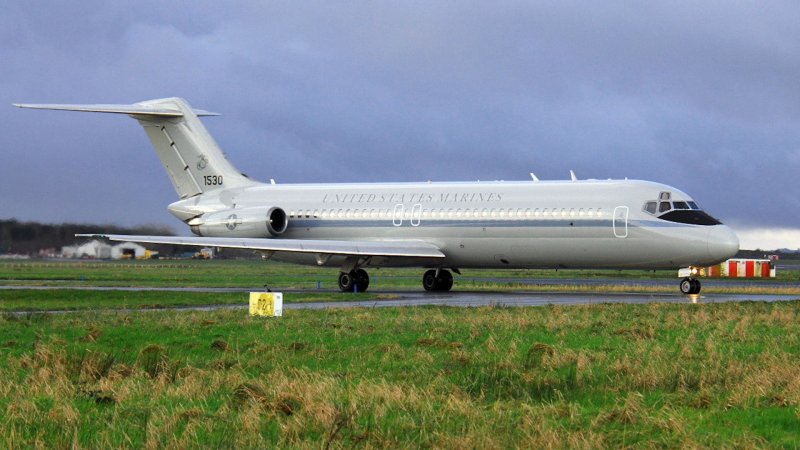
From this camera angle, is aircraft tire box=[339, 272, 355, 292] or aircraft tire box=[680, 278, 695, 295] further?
aircraft tire box=[339, 272, 355, 292]

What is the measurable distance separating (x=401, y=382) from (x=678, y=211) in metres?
25.1

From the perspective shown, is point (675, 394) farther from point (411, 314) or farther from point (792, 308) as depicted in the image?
point (792, 308)

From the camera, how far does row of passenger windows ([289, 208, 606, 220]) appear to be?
37.6 metres

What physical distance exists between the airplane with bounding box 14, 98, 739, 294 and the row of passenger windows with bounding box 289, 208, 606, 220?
0.04 m

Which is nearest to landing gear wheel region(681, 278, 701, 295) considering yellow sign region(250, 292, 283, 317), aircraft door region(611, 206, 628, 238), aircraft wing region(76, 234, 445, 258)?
aircraft door region(611, 206, 628, 238)

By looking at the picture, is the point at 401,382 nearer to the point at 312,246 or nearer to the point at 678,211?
the point at 678,211

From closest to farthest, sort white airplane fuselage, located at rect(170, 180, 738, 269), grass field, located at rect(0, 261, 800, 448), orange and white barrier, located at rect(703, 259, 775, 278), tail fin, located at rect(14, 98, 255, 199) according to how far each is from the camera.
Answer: grass field, located at rect(0, 261, 800, 448) → white airplane fuselage, located at rect(170, 180, 738, 269) → tail fin, located at rect(14, 98, 255, 199) → orange and white barrier, located at rect(703, 259, 775, 278)

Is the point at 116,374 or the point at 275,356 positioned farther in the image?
the point at 275,356

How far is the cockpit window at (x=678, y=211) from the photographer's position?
119ft

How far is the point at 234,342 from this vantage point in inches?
701

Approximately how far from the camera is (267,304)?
24516 millimetres

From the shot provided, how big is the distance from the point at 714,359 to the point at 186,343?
7.97 metres

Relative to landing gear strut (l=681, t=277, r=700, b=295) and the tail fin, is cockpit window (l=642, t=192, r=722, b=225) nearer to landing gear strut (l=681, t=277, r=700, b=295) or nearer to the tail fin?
landing gear strut (l=681, t=277, r=700, b=295)

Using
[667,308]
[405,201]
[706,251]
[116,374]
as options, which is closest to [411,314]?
[667,308]
